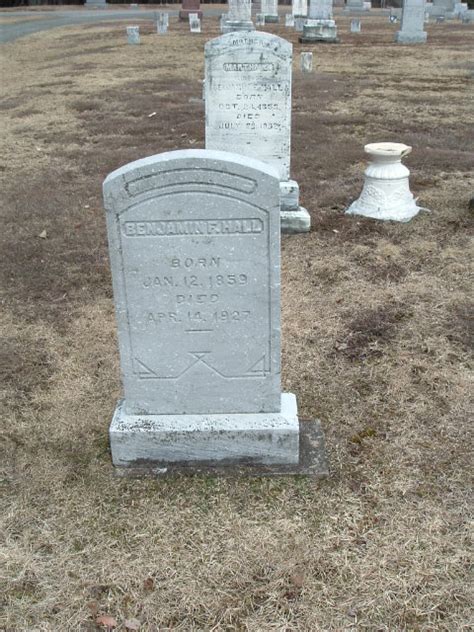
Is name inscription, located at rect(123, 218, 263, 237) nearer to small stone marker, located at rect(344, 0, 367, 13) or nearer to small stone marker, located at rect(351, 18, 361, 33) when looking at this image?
small stone marker, located at rect(351, 18, 361, 33)

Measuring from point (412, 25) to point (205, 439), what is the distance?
2421 centimetres

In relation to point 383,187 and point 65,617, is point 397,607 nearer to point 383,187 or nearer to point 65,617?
point 65,617

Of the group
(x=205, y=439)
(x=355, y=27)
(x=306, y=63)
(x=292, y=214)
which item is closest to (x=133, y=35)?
(x=306, y=63)

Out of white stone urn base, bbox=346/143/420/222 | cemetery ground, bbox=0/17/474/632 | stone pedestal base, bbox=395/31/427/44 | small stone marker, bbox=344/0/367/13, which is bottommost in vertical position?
cemetery ground, bbox=0/17/474/632

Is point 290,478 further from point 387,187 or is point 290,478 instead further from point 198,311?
point 387,187

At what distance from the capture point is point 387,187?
6.93 metres

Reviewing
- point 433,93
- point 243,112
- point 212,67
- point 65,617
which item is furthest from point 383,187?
point 433,93

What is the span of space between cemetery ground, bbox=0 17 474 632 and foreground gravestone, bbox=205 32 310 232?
80 centimetres

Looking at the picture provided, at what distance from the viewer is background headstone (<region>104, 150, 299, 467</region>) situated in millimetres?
3115

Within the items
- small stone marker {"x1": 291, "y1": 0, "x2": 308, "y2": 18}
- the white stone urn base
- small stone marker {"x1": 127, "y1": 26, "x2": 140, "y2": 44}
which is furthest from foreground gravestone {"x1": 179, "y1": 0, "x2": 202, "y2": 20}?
the white stone urn base

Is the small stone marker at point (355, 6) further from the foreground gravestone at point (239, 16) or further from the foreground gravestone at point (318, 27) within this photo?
the foreground gravestone at point (239, 16)

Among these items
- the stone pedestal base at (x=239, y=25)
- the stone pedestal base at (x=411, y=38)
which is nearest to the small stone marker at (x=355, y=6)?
the stone pedestal base at (x=411, y=38)

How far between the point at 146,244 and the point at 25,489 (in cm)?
145

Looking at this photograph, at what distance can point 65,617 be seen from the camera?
9.04 ft
